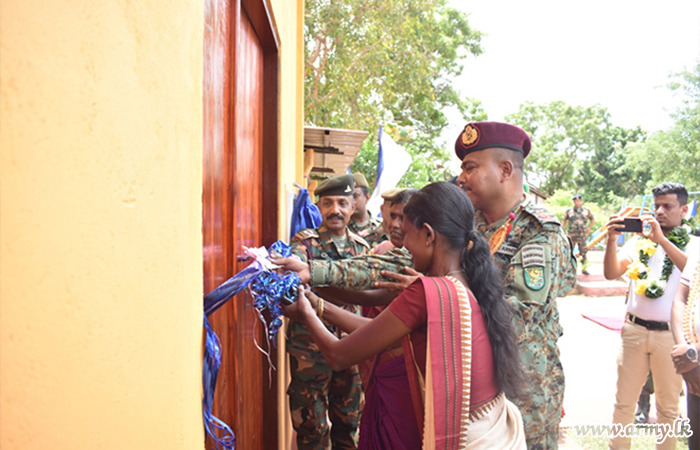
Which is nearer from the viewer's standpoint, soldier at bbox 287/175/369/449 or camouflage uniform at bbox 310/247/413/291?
camouflage uniform at bbox 310/247/413/291

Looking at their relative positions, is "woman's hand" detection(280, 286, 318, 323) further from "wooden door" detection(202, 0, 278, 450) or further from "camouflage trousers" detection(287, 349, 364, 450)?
"camouflage trousers" detection(287, 349, 364, 450)

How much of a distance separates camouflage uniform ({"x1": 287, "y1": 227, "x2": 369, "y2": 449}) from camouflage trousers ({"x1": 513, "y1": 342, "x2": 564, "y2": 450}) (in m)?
1.76

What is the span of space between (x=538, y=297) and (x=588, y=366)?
5.90 m

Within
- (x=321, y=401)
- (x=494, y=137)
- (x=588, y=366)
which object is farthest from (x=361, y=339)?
(x=588, y=366)

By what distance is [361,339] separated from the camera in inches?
73.4

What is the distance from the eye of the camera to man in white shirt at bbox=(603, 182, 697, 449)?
13.5ft

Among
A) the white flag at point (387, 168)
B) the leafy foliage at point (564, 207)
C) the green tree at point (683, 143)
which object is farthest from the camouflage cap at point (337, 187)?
the green tree at point (683, 143)

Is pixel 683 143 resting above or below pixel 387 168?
above

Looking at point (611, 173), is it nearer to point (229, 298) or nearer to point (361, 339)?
point (361, 339)

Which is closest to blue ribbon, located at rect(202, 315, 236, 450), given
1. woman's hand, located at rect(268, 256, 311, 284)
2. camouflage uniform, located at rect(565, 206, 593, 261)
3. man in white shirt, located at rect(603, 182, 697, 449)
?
woman's hand, located at rect(268, 256, 311, 284)

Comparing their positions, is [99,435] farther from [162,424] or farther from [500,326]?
[500,326]

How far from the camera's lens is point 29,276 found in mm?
604

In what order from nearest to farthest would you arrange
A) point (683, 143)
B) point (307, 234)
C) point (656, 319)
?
1. point (307, 234)
2. point (656, 319)
3. point (683, 143)

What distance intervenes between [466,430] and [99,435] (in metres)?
1.36
